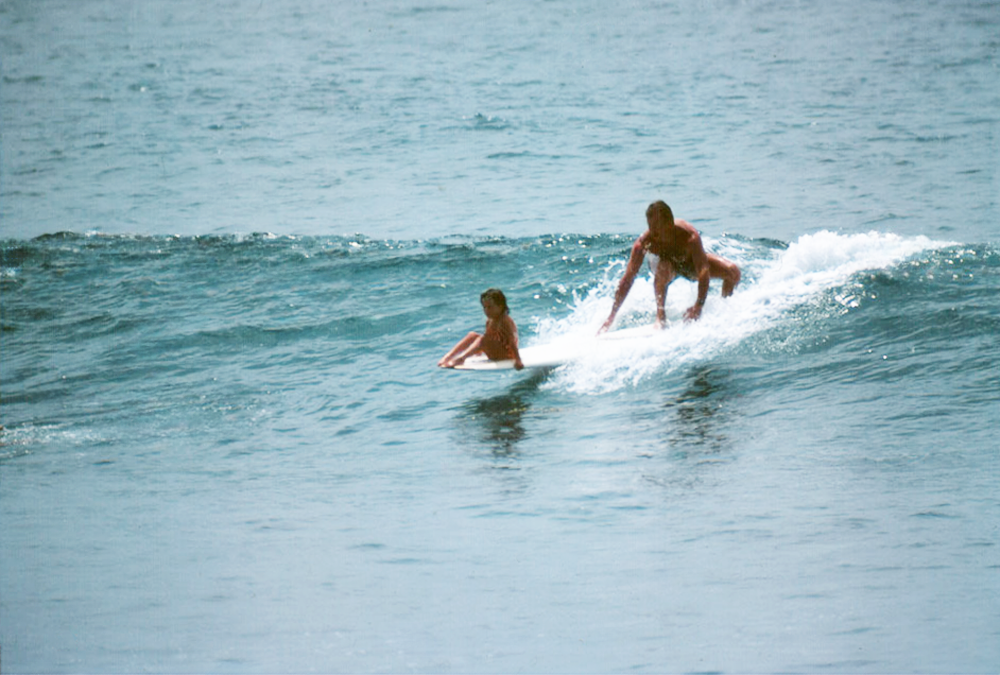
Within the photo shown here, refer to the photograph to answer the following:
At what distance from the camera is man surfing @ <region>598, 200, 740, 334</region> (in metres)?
8.78

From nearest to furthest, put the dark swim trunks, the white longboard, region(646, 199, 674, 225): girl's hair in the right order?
the white longboard < region(646, 199, 674, 225): girl's hair < the dark swim trunks

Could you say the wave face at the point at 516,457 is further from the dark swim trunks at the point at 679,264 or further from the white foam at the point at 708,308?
the dark swim trunks at the point at 679,264

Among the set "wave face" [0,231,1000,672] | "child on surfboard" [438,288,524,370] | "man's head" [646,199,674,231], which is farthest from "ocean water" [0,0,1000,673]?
"man's head" [646,199,674,231]

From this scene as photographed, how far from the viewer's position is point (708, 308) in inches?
368

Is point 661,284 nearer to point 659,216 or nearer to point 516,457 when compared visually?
point 659,216

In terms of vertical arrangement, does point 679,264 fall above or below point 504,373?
above

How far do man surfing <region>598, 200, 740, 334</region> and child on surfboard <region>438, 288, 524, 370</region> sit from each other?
0.87 m

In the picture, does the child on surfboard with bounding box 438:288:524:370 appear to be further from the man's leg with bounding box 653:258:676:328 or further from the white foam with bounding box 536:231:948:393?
the man's leg with bounding box 653:258:676:328

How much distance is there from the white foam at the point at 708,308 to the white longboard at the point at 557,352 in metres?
0.03

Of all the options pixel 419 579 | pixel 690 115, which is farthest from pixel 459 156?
pixel 419 579

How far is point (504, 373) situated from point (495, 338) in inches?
23.6

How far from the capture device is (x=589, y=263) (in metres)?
12.3

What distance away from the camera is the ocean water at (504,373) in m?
5.05

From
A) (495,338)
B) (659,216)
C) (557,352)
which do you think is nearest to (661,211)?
(659,216)
